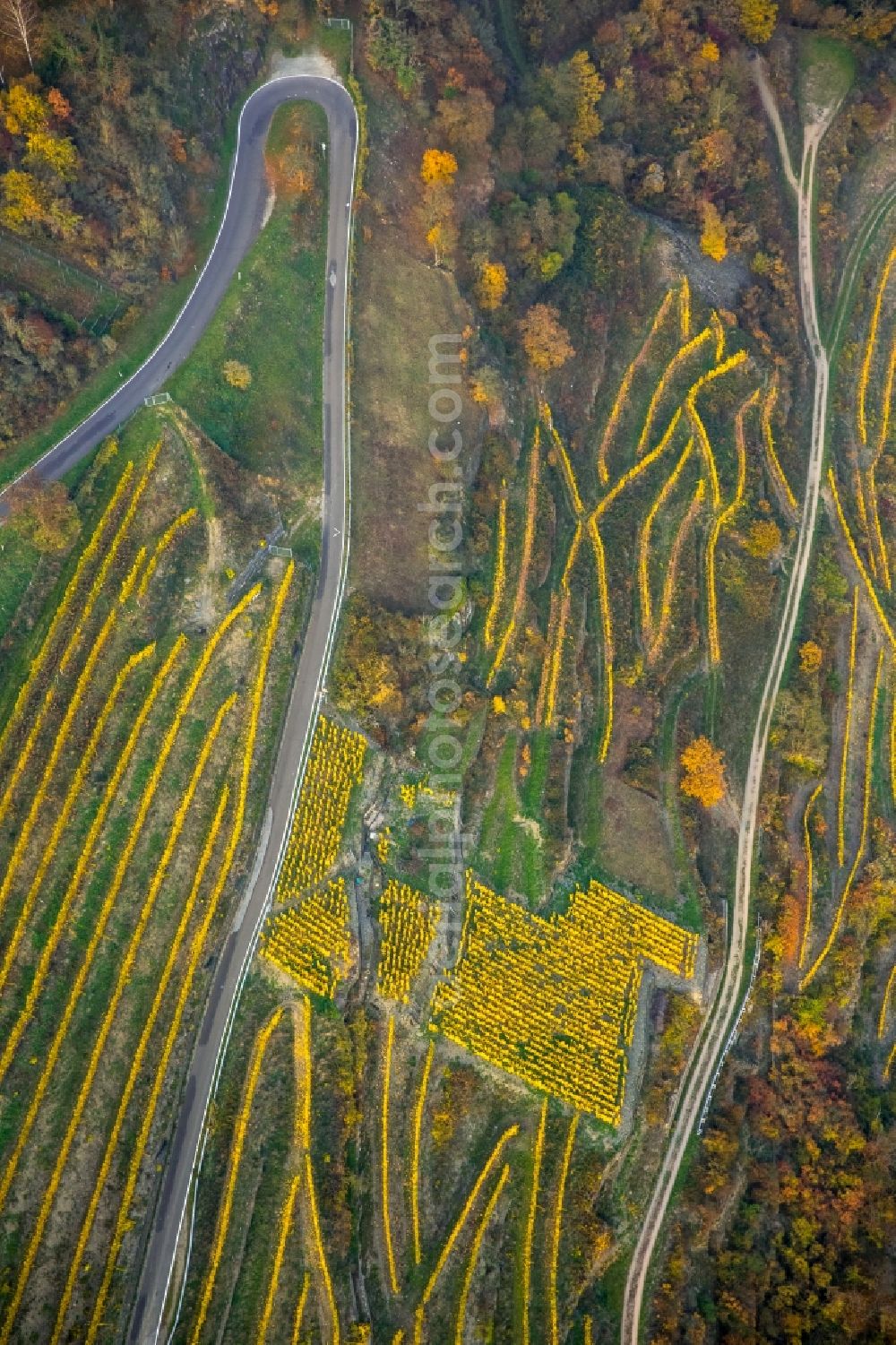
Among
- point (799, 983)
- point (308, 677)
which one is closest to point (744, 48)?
point (308, 677)

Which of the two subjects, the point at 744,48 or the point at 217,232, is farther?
the point at 744,48

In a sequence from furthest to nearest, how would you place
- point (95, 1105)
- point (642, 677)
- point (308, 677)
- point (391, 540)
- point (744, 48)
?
point (744, 48) → point (642, 677) → point (391, 540) → point (308, 677) → point (95, 1105)

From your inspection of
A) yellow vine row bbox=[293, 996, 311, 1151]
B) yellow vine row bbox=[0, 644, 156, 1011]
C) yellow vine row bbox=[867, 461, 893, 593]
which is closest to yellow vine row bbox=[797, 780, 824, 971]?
yellow vine row bbox=[867, 461, 893, 593]

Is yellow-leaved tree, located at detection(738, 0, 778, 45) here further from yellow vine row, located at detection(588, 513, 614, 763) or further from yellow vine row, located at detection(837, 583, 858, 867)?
yellow vine row, located at detection(837, 583, 858, 867)

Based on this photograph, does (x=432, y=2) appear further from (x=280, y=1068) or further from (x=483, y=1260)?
(x=483, y=1260)

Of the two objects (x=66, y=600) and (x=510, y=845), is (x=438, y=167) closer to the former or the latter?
(x=66, y=600)

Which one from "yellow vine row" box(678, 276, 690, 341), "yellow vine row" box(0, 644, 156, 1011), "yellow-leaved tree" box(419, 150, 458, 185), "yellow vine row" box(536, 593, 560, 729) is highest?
"yellow vine row" box(678, 276, 690, 341)

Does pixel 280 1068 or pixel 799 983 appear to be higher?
pixel 799 983
